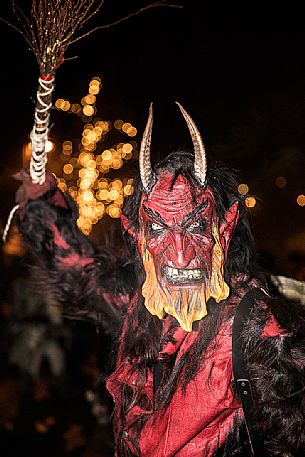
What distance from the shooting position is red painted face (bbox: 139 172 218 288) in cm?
207

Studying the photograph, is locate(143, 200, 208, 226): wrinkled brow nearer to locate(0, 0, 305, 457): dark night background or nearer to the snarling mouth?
the snarling mouth

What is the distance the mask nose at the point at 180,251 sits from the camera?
2.06m

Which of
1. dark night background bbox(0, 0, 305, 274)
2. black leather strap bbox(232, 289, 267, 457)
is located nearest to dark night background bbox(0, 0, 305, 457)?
dark night background bbox(0, 0, 305, 274)

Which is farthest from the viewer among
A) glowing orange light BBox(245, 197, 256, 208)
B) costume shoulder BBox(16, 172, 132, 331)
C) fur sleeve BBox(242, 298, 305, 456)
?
glowing orange light BBox(245, 197, 256, 208)

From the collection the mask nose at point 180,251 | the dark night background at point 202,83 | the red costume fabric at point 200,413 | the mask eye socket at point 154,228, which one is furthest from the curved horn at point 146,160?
the dark night background at point 202,83

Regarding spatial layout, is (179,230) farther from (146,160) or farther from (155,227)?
(146,160)

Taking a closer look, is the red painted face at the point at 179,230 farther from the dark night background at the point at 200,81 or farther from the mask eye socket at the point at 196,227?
the dark night background at the point at 200,81

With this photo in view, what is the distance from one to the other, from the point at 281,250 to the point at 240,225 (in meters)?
4.71

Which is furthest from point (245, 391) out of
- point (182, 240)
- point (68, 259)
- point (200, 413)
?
point (68, 259)

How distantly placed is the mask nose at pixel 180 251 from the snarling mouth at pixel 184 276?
0.07ft

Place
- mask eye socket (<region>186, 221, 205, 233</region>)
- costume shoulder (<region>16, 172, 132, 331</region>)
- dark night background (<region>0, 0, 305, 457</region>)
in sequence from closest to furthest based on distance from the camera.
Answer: mask eye socket (<region>186, 221, 205, 233</region>), costume shoulder (<region>16, 172, 132, 331</region>), dark night background (<region>0, 0, 305, 457</region>)

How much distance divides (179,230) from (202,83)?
4.32 metres

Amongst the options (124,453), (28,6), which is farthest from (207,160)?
(28,6)

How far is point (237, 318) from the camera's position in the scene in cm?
200
